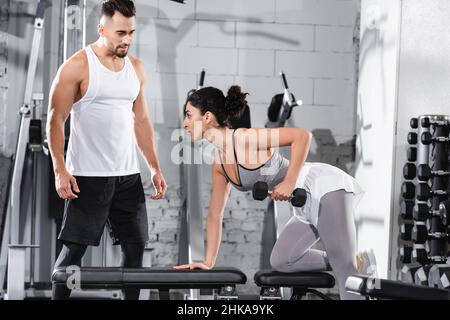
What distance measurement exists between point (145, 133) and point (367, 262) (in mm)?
1619

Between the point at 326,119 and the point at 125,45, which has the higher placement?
the point at 125,45

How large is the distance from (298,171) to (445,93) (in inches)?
56.7

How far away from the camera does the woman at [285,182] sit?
11.4ft

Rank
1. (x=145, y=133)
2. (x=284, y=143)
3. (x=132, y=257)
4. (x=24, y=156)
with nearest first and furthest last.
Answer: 1. (x=284, y=143)
2. (x=132, y=257)
3. (x=145, y=133)
4. (x=24, y=156)

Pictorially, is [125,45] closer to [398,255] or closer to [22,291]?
[22,291]

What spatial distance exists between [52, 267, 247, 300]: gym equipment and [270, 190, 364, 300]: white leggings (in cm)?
33

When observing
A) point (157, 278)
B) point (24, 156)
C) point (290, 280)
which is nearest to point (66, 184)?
point (24, 156)

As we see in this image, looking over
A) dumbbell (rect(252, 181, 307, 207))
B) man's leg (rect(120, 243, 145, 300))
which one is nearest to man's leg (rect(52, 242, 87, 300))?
man's leg (rect(120, 243, 145, 300))

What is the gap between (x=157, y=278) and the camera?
3199mm

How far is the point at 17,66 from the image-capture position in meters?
4.45

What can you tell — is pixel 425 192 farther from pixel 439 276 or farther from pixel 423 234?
pixel 439 276

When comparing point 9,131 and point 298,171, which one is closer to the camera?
point 298,171

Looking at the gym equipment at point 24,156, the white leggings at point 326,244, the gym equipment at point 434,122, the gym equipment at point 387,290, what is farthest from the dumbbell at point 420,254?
the gym equipment at point 24,156
